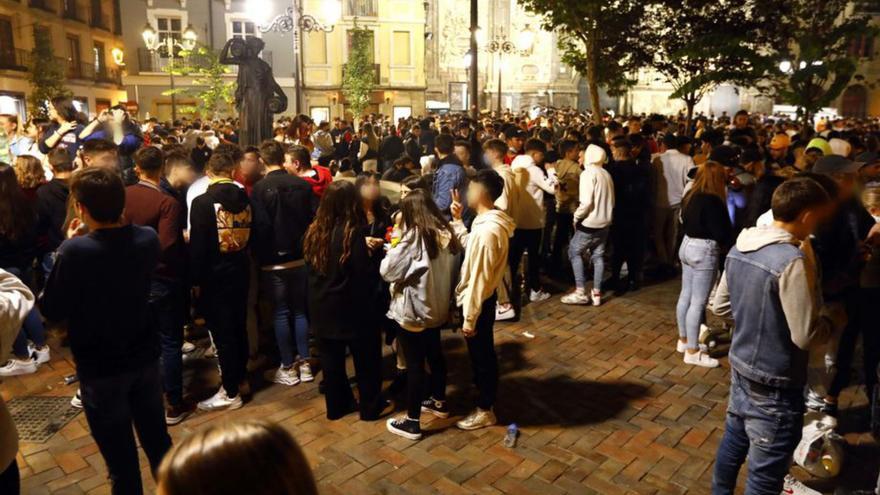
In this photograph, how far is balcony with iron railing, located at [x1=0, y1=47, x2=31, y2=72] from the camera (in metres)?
25.7

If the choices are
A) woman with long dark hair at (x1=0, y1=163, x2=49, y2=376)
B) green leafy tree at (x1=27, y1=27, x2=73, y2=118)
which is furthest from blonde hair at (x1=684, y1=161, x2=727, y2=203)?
green leafy tree at (x1=27, y1=27, x2=73, y2=118)

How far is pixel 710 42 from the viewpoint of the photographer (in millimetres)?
12375

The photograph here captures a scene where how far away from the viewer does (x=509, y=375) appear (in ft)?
18.7

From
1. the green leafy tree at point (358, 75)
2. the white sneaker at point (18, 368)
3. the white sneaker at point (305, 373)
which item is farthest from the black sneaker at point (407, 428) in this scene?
the green leafy tree at point (358, 75)

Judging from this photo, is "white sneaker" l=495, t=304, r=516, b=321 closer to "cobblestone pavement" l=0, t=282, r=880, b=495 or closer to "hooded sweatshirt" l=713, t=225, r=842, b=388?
"cobblestone pavement" l=0, t=282, r=880, b=495

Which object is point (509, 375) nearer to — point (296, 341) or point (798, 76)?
point (296, 341)

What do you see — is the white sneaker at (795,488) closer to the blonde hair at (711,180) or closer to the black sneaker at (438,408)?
the black sneaker at (438,408)

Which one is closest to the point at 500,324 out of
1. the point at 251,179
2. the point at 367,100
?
the point at 251,179

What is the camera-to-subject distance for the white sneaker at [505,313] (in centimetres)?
706

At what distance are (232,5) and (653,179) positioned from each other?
30.7m

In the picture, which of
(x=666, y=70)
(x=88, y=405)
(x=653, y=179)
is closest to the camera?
(x=88, y=405)

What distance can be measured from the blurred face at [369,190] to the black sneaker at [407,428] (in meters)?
1.72

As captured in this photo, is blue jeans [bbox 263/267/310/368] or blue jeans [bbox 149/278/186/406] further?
blue jeans [bbox 263/267/310/368]

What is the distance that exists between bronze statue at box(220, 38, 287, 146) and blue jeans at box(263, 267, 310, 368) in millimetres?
3667
